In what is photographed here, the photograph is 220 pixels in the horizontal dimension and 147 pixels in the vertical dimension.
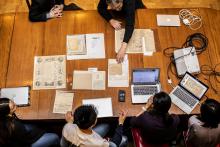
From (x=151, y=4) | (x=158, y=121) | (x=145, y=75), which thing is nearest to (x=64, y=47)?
(x=145, y=75)

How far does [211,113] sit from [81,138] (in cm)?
95

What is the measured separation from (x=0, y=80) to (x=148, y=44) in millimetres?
1385

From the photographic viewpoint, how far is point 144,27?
303 cm

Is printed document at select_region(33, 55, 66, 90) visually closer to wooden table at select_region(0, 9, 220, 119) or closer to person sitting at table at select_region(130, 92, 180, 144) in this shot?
wooden table at select_region(0, 9, 220, 119)

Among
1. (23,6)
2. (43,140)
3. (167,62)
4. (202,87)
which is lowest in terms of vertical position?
(43,140)

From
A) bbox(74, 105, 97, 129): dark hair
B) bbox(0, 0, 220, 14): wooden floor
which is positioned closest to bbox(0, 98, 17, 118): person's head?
bbox(74, 105, 97, 129): dark hair

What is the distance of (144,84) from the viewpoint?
2.70 meters

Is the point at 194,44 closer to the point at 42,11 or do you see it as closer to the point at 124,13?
the point at 124,13

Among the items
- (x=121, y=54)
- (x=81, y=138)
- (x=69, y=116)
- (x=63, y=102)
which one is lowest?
(x=81, y=138)

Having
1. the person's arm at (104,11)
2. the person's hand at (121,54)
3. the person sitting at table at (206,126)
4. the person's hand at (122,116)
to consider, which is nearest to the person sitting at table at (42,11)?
the person's arm at (104,11)

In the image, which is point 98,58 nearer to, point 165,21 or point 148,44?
point 148,44

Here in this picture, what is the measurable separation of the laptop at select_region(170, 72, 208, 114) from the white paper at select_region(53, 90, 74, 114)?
866 mm

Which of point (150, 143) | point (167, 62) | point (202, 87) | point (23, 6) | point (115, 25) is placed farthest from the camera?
Result: point (23, 6)

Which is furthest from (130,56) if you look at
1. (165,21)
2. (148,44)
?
(165,21)
